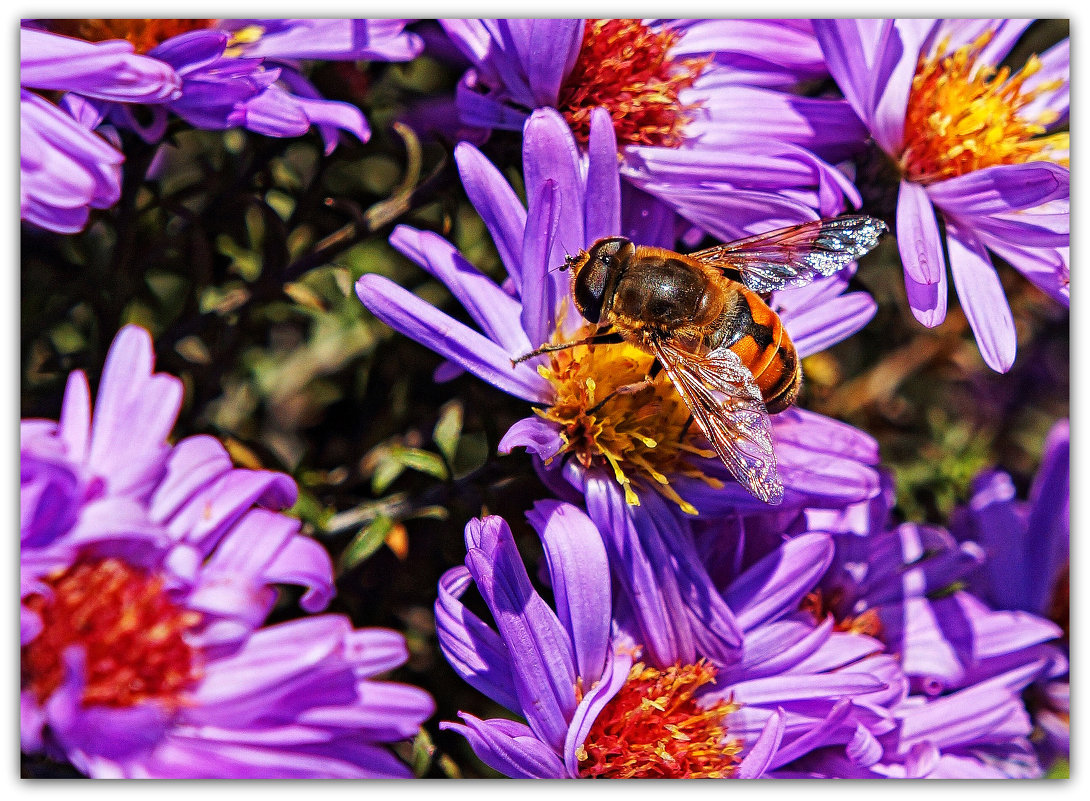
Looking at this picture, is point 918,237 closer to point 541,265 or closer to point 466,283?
point 541,265

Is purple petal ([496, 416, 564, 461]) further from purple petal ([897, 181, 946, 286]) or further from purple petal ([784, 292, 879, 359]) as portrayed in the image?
purple petal ([897, 181, 946, 286])

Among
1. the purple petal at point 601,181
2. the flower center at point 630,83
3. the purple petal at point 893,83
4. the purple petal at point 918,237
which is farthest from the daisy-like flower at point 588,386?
the purple petal at point 893,83

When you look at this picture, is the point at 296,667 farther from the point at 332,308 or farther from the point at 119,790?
the point at 332,308

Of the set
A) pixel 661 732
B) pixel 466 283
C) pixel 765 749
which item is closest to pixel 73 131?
pixel 466 283

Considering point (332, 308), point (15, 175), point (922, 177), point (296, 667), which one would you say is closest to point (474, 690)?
point (296, 667)

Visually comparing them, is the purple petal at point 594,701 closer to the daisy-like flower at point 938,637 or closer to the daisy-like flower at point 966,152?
the daisy-like flower at point 938,637
